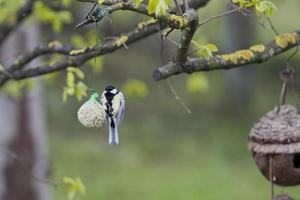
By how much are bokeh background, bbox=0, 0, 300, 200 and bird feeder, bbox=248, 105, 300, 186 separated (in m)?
5.04

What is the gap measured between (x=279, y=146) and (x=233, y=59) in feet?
1.90

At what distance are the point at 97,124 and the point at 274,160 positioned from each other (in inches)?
45.4

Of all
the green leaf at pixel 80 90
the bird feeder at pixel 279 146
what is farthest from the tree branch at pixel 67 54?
the bird feeder at pixel 279 146

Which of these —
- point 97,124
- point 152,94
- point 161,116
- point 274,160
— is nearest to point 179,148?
point 161,116

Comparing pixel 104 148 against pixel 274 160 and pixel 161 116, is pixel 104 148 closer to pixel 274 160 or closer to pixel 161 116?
pixel 161 116

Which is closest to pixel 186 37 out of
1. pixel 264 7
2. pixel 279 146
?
pixel 264 7

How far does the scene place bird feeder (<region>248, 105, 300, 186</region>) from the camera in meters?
3.39

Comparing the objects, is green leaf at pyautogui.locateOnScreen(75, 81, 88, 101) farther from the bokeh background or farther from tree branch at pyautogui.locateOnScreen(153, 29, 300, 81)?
the bokeh background

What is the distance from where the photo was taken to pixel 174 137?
12.6 m

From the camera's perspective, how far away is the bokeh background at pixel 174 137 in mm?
10195

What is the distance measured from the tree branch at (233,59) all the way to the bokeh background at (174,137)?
5261 millimetres

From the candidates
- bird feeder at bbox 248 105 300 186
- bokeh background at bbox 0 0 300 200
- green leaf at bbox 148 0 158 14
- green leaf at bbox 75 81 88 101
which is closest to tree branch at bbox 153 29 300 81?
bird feeder at bbox 248 105 300 186

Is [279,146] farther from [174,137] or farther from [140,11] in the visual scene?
[174,137]

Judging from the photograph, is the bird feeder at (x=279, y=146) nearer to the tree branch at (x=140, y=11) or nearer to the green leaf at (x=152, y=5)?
the tree branch at (x=140, y=11)
